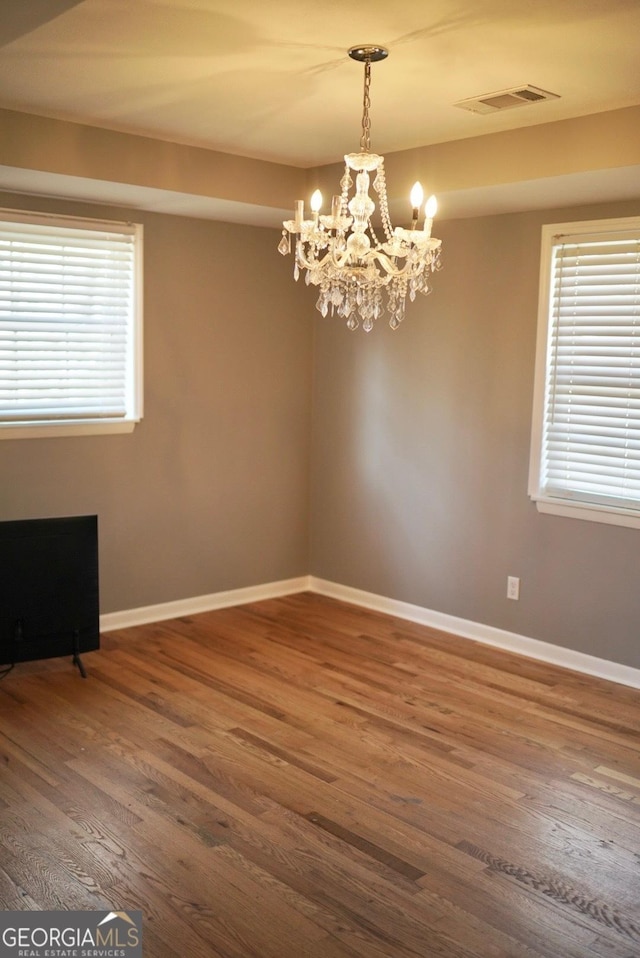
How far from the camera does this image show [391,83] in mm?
3291

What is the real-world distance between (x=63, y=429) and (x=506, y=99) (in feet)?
8.59

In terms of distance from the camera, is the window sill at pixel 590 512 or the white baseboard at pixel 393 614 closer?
the window sill at pixel 590 512

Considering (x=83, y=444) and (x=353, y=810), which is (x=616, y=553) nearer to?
(x=353, y=810)

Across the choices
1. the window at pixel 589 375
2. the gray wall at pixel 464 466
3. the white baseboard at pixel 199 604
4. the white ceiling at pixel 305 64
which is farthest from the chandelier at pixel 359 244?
the white baseboard at pixel 199 604

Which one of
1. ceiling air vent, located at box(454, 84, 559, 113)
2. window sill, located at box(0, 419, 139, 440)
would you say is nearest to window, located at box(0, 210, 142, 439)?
window sill, located at box(0, 419, 139, 440)

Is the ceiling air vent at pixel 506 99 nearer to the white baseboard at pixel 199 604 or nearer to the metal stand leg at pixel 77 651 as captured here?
the metal stand leg at pixel 77 651

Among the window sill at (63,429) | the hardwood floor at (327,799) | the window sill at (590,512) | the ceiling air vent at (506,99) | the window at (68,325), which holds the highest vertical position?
the ceiling air vent at (506,99)

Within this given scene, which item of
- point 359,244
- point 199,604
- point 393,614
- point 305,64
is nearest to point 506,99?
point 305,64

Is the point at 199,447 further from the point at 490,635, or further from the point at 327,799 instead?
the point at 327,799

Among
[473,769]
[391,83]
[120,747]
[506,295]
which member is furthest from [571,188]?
[120,747]

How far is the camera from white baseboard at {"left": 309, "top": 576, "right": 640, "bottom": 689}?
4.37 m

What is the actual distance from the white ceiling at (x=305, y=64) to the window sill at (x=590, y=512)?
177 cm

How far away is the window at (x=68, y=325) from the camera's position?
4.43 meters

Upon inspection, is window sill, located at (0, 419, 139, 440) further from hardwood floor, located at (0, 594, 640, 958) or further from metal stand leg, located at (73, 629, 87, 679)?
hardwood floor, located at (0, 594, 640, 958)
